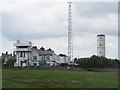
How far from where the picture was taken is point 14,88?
116 feet

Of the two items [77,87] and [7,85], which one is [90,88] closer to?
[77,87]

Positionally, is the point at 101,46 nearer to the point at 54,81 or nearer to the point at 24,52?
the point at 24,52

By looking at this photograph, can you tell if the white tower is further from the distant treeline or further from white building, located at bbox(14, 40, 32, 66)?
white building, located at bbox(14, 40, 32, 66)

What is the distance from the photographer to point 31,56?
137 meters

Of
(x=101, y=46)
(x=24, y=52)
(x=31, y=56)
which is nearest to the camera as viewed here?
(x=24, y=52)

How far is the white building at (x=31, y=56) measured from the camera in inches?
5207

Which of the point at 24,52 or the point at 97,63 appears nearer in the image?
the point at 97,63

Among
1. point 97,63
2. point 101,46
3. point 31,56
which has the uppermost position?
point 101,46

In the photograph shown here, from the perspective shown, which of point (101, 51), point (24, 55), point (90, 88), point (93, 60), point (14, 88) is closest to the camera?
point (14, 88)

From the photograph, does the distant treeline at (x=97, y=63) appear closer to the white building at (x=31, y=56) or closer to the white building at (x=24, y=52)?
the white building at (x=24, y=52)

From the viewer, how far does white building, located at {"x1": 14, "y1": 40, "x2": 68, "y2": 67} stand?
132250mm

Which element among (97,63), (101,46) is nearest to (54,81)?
(97,63)

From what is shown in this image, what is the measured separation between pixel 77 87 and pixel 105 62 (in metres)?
84.1

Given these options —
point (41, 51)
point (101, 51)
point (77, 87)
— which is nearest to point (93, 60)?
point (101, 51)
